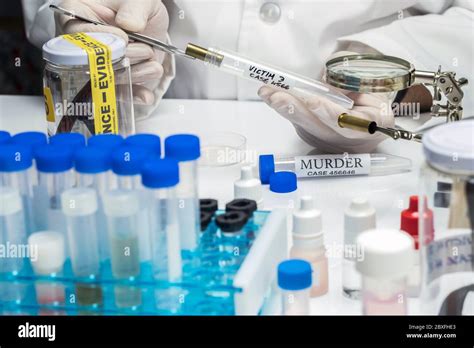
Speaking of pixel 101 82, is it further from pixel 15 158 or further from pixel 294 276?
pixel 294 276

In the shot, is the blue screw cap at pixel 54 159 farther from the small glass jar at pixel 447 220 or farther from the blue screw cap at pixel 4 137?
the small glass jar at pixel 447 220

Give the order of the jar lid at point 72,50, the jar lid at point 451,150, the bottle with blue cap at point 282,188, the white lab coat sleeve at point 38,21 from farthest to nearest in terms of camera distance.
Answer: the white lab coat sleeve at point 38,21, the bottle with blue cap at point 282,188, the jar lid at point 72,50, the jar lid at point 451,150

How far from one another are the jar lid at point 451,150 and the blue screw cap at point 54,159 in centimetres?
32

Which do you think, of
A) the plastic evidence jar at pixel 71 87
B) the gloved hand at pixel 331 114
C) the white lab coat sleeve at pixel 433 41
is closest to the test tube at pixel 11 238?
the plastic evidence jar at pixel 71 87

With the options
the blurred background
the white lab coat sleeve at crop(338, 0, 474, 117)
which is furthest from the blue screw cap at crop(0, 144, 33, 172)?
the blurred background

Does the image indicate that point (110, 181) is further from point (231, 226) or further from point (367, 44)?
point (367, 44)

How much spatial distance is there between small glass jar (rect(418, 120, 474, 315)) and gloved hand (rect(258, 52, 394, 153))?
1.12 ft

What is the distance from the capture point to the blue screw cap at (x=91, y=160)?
77cm

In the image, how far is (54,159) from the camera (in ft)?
2.56

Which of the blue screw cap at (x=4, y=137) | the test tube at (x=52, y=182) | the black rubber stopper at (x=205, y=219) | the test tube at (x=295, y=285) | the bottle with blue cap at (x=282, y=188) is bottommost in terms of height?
the test tube at (x=295, y=285)

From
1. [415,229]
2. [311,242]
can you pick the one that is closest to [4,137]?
[311,242]
